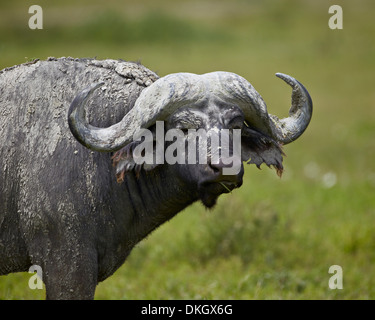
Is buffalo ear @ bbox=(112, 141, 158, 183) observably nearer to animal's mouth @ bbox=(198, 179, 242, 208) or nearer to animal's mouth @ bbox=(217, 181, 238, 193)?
animal's mouth @ bbox=(198, 179, 242, 208)

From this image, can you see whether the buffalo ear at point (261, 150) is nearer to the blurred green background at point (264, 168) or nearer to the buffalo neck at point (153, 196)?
the buffalo neck at point (153, 196)

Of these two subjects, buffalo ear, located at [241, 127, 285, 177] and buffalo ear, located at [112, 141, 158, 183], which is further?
buffalo ear, located at [241, 127, 285, 177]

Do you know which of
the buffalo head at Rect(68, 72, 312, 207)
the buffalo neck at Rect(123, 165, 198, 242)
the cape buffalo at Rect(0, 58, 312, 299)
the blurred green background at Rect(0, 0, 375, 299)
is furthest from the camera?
the blurred green background at Rect(0, 0, 375, 299)

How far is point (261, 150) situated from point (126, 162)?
0.98 meters

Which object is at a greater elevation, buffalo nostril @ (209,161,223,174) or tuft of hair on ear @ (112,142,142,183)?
tuft of hair on ear @ (112,142,142,183)

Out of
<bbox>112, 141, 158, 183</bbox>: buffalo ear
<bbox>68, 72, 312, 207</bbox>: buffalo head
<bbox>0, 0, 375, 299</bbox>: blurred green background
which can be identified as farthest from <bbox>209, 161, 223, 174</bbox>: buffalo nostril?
<bbox>0, 0, 375, 299</bbox>: blurred green background

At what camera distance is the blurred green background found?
677 cm

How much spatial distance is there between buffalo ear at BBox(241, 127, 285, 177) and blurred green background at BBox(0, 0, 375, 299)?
1060 millimetres

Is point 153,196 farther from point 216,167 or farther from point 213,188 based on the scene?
point 216,167

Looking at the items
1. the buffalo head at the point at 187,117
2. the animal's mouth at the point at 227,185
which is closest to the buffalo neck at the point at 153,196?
the buffalo head at the point at 187,117

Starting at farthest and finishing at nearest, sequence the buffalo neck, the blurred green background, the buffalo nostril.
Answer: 1. the blurred green background
2. the buffalo neck
3. the buffalo nostril
